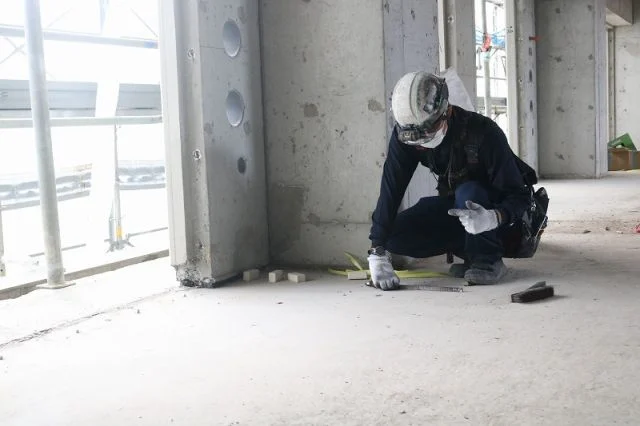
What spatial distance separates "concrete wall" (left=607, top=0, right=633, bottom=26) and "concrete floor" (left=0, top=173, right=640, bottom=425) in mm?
8175

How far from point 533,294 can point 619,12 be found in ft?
31.4

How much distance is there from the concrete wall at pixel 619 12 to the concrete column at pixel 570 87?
191 centimetres

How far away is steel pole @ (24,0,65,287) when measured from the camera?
10.6 ft

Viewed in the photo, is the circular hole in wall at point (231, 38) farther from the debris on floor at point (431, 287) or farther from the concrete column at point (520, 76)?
the concrete column at point (520, 76)

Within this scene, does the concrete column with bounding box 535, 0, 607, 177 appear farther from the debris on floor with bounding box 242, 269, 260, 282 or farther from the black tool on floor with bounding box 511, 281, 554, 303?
the black tool on floor with bounding box 511, 281, 554, 303

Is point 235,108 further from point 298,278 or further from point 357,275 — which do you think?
point 357,275

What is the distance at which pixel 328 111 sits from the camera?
11.7 ft

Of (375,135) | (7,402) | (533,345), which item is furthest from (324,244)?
(7,402)

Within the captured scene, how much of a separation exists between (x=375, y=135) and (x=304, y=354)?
57.7 inches

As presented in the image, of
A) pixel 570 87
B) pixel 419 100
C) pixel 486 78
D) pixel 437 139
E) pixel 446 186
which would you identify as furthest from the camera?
pixel 486 78

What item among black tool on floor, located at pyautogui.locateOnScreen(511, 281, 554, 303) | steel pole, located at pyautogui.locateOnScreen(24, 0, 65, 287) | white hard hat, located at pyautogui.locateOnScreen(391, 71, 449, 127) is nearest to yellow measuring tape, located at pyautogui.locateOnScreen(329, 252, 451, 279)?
black tool on floor, located at pyautogui.locateOnScreen(511, 281, 554, 303)

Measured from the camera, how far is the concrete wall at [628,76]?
481 inches

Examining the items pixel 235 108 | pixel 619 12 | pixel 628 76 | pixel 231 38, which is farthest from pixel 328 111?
pixel 628 76

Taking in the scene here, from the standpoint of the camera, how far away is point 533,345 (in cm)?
223
